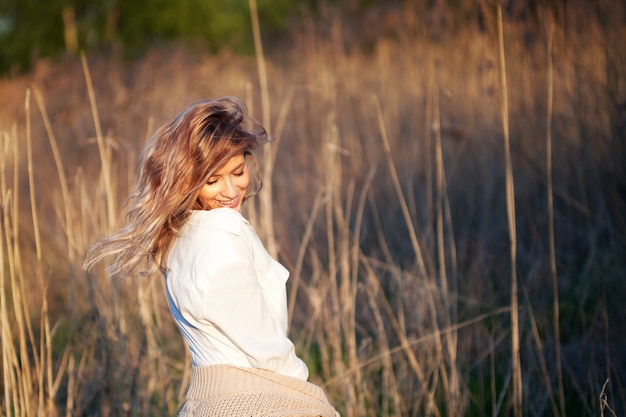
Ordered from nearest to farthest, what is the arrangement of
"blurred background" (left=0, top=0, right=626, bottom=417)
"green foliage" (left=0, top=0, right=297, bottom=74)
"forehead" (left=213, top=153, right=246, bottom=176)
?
"forehead" (left=213, top=153, right=246, bottom=176)
"blurred background" (left=0, top=0, right=626, bottom=417)
"green foliage" (left=0, top=0, right=297, bottom=74)

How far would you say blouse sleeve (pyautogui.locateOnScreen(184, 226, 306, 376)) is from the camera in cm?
137

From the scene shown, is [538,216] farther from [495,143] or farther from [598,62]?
[598,62]

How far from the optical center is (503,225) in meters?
3.71

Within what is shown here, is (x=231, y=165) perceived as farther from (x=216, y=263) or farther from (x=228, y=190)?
(x=216, y=263)

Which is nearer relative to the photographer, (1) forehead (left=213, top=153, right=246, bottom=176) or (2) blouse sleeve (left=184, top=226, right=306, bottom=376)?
(2) blouse sleeve (left=184, top=226, right=306, bottom=376)

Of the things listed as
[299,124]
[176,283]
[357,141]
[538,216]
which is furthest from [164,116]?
[176,283]

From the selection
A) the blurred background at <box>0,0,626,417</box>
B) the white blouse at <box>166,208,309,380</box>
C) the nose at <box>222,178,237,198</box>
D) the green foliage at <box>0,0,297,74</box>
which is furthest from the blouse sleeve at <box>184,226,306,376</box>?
the green foliage at <box>0,0,297,74</box>

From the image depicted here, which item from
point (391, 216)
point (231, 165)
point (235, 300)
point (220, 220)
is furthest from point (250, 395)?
point (391, 216)

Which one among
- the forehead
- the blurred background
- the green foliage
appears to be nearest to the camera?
the forehead

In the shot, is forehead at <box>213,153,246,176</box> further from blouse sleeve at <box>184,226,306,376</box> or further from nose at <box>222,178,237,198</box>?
blouse sleeve at <box>184,226,306,376</box>

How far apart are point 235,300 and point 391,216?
2731 mm

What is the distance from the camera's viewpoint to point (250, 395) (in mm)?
1416

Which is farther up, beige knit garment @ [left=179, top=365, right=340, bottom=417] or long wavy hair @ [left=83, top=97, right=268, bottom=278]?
long wavy hair @ [left=83, top=97, right=268, bottom=278]

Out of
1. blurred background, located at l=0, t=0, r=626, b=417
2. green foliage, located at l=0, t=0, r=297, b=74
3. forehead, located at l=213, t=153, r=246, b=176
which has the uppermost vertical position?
green foliage, located at l=0, t=0, r=297, b=74
